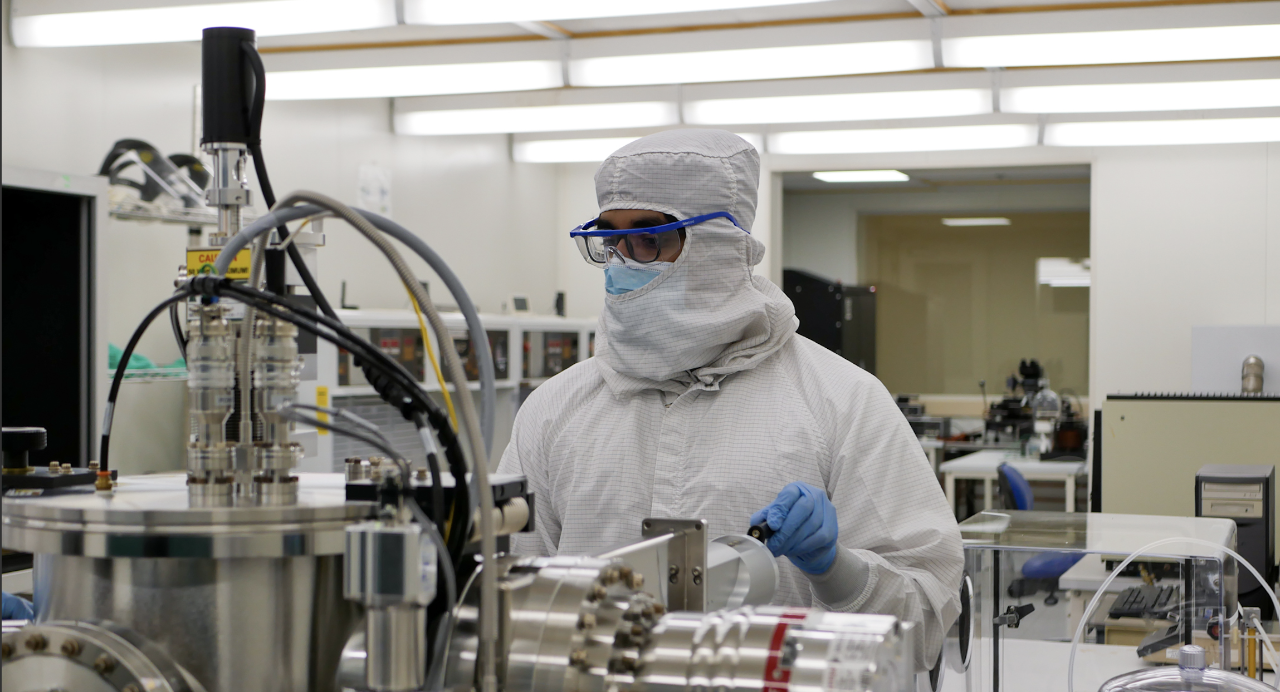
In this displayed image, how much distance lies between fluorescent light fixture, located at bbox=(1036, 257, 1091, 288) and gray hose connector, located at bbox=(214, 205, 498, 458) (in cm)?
939

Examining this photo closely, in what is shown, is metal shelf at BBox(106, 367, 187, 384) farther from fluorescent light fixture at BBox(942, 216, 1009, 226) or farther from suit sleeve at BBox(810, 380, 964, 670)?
fluorescent light fixture at BBox(942, 216, 1009, 226)

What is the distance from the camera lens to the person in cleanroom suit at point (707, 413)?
130 centimetres

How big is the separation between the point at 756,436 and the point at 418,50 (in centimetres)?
338

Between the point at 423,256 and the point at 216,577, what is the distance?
8.3 inches

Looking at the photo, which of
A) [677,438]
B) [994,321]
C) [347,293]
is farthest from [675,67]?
[994,321]

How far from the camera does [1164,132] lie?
17.3ft

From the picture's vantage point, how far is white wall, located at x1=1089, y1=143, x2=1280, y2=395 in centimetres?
638

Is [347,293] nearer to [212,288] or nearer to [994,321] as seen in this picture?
[212,288]

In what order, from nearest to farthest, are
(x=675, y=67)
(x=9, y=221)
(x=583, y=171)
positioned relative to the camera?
(x=9, y=221), (x=675, y=67), (x=583, y=171)

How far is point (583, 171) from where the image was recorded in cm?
767

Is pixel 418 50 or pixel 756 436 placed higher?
pixel 418 50

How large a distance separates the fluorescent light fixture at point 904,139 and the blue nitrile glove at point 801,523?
451cm

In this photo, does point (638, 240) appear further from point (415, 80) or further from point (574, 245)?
point (574, 245)

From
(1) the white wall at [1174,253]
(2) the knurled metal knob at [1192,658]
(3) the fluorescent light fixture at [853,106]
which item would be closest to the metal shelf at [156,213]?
(3) the fluorescent light fixture at [853,106]
